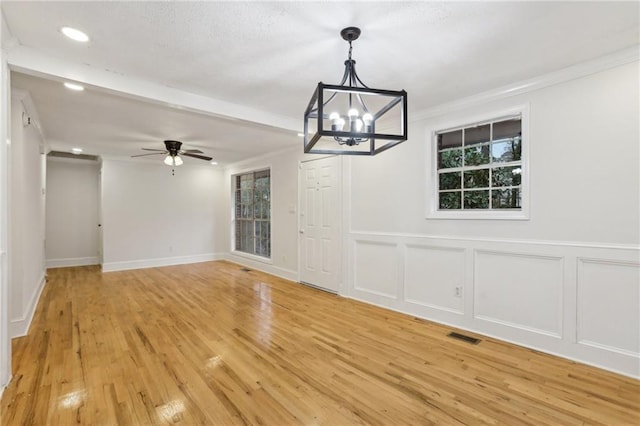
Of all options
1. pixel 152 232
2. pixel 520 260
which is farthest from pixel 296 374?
pixel 152 232

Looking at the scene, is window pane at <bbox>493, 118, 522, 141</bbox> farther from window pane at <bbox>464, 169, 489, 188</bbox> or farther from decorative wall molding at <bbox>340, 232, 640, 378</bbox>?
decorative wall molding at <bbox>340, 232, 640, 378</bbox>

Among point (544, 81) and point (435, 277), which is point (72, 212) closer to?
point (435, 277)

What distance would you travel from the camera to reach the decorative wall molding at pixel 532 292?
97.7 inches

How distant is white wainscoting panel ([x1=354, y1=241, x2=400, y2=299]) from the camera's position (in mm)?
4051

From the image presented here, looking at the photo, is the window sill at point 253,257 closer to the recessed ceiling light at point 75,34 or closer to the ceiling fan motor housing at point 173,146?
the ceiling fan motor housing at point 173,146

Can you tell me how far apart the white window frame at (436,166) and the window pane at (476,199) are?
6 cm

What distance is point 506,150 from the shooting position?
317cm

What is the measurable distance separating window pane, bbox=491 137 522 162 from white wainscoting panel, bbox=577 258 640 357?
3.76ft

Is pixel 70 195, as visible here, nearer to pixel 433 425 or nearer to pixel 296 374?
pixel 296 374

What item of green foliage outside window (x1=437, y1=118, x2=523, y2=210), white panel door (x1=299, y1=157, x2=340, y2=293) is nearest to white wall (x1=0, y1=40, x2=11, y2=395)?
white panel door (x1=299, y1=157, x2=340, y2=293)

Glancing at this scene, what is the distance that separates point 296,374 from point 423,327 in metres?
1.70

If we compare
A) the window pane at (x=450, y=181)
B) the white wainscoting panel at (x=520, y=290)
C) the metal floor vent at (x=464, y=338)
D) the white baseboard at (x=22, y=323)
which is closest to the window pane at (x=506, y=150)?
the window pane at (x=450, y=181)

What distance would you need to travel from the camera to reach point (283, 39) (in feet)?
7.26

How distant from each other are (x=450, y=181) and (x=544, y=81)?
4.20ft
